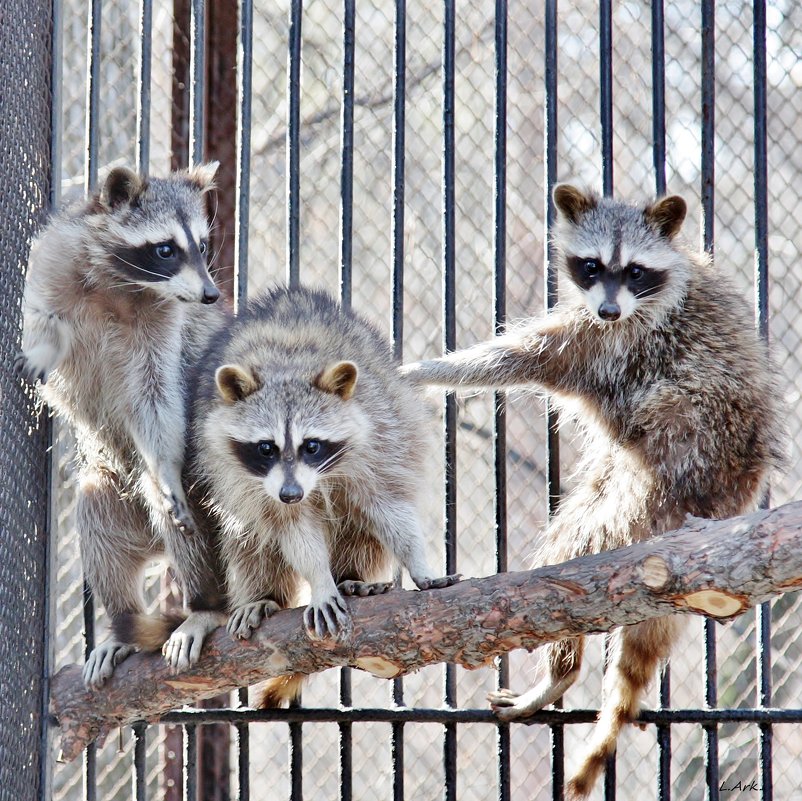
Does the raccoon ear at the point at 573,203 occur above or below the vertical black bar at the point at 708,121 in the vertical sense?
below

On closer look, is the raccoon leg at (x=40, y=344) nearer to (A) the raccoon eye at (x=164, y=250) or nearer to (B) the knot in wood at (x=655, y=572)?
(A) the raccoon eye at (x=164, y=250)

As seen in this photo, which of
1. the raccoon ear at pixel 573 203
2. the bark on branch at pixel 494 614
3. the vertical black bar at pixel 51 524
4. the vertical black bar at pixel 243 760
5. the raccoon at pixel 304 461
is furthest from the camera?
the raccoon ear at pixel 573 203

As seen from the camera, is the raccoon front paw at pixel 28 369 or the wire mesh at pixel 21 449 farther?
the raccoon front paw at pixel 28 369

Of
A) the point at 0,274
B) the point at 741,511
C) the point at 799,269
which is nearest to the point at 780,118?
the point at 799,269

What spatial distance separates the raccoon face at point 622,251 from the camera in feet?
11.0

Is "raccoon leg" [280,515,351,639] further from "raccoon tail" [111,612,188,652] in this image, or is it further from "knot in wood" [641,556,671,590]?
"knot in wood" [641,556,671,590]

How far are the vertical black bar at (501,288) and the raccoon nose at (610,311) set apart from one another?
1.05 ft

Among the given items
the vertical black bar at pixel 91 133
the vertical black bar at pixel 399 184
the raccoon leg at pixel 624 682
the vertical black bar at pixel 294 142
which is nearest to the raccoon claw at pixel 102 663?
the vertical black bar at pixel 91 133

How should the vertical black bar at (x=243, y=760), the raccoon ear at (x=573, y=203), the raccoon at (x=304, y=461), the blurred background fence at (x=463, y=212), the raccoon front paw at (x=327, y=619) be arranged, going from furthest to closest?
the blurred background fence at (x=463, y=212), the raccoon ear at (x=573, y=203), the vertical black bar at (x=243, y=760), the raccoon at (x=304, y=461), the raccoon front paw at (x=327, y=619)

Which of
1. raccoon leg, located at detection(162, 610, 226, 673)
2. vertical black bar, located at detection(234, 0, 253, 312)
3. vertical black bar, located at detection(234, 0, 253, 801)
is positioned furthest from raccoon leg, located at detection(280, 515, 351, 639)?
vertical black bar, located at detection(234, 0, 253, 312)

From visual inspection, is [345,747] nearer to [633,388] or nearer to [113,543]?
[113,543]

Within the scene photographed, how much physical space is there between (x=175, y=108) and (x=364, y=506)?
1.85 metres

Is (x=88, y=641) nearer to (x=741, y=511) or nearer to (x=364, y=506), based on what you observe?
(x=364, y=506)

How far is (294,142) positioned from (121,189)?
1.83 ft
